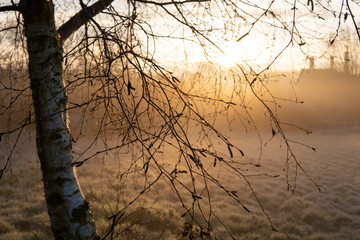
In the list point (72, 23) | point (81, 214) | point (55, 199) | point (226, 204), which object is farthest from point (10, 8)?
point (226, 204)

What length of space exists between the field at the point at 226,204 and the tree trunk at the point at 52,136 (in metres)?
2.09

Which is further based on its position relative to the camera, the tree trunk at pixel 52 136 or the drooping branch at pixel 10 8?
the drooping branch at pixel 10 8

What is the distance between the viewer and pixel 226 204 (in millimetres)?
13555

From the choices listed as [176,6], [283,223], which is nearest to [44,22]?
[176,6]

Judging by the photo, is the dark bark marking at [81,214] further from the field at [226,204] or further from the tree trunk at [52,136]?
the field at [226,204]

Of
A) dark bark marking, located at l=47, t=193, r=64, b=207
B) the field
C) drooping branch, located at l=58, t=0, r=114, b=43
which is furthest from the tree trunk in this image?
the field

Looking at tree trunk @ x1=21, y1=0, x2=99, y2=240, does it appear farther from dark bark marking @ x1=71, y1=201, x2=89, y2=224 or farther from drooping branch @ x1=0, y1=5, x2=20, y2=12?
drooping branch @ x1=0, y1=5, x2=20, y2=12

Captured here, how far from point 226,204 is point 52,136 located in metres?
11.7

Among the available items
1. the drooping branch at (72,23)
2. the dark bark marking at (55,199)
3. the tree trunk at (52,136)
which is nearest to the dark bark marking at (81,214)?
the tree trunk at (52,136)

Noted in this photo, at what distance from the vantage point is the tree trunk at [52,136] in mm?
2967

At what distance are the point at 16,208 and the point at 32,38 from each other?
9.22 meters

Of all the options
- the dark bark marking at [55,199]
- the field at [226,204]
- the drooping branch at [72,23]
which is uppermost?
the drooping branch at [72,23]

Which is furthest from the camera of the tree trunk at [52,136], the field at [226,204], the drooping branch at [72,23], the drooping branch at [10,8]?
the field at [226,204]

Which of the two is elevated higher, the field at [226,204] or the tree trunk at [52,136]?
the tree trunk at [52,136]
